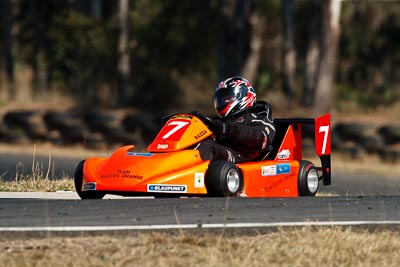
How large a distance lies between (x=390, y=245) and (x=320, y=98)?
1787 cm

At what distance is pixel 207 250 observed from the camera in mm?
7203

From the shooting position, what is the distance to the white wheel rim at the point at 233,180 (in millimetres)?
10249

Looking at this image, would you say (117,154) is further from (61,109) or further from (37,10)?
(37,10)

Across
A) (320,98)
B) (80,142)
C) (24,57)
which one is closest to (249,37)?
(320,98)

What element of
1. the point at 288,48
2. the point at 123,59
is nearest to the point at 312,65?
the point at 288,48

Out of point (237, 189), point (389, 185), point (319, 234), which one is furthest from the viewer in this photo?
point (389, 185)

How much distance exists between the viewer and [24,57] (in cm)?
4850

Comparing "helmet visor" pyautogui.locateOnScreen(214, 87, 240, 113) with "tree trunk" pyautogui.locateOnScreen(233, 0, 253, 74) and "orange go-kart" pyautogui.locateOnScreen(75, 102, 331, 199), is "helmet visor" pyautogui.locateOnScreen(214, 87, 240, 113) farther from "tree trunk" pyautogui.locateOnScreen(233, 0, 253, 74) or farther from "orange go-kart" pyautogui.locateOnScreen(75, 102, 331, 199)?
"tree trunk" pyautogui.locateOnScreen(233, 0, 253, 74)

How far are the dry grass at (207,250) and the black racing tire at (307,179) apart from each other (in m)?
3.51

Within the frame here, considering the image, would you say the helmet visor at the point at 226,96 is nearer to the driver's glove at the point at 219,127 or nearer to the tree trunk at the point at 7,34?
the driver's glove at the point at 219,127

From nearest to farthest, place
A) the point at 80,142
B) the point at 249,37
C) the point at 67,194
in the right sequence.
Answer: the point at 67,194, the point at 80,142, the point at 249,37

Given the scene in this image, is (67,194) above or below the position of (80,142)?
below

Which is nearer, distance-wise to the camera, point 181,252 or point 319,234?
point 181,252

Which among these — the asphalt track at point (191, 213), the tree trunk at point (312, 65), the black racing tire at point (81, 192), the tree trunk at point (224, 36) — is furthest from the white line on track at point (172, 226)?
the tree trunk at point (224, 36)
